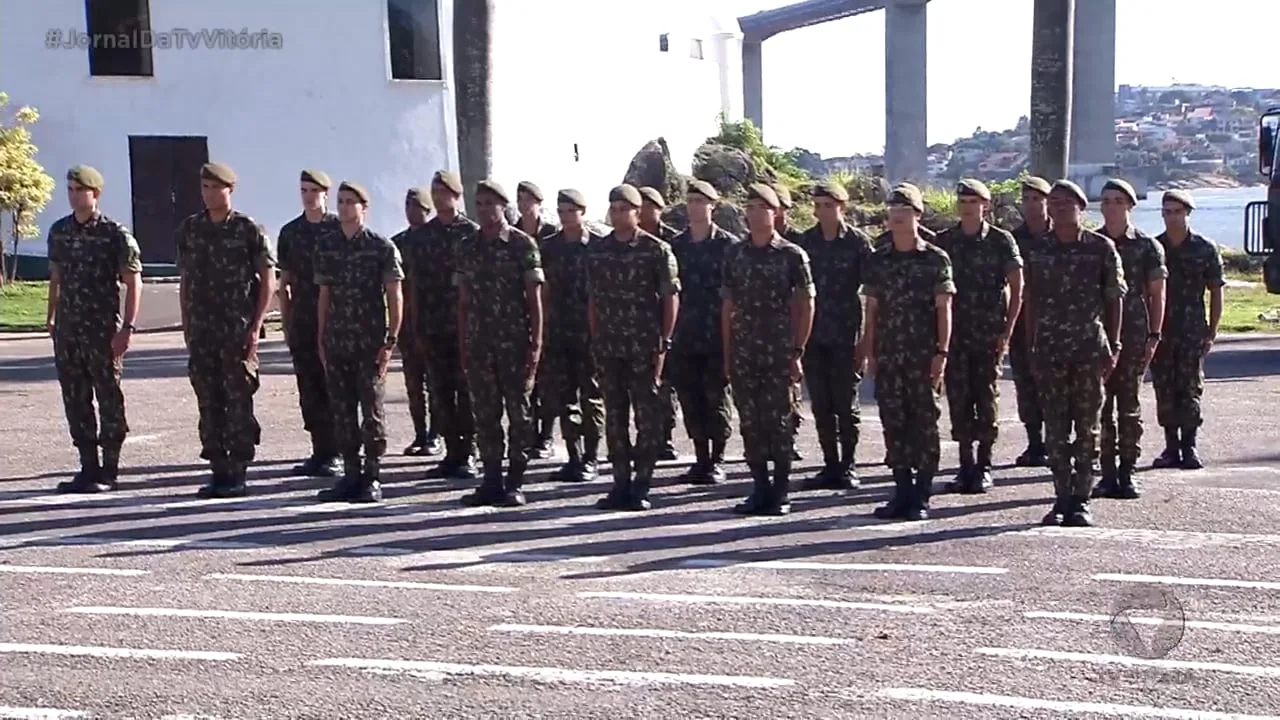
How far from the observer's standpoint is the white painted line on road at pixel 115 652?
699 cm

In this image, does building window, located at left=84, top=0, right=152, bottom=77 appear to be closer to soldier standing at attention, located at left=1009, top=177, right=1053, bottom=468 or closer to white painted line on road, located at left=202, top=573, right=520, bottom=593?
soldier standing at attention, located at left=1009, top=177, right=1053, bottom=468

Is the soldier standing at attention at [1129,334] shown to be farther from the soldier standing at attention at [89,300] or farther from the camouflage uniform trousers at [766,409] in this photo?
the soldier standing at attention at [89,300]

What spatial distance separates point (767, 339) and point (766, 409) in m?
0.40

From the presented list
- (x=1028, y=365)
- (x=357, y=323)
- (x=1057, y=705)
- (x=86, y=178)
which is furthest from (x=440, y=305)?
(x=1057, y=705)

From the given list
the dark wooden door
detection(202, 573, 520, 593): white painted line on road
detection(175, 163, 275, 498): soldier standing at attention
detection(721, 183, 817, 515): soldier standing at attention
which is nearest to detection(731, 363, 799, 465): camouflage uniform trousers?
detection(721, 183, 817, 515): soldier standing at attention

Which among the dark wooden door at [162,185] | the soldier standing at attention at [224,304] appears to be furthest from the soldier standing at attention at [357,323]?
the dark wooden door at [162,185]

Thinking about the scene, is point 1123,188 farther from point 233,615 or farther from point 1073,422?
point 233,615

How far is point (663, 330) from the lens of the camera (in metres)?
10.3

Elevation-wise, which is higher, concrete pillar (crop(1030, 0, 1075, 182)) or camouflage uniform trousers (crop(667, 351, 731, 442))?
concrete pillar (crop(1030, 0, 1075, 182))

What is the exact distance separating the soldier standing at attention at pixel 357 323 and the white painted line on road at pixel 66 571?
2.11 meters

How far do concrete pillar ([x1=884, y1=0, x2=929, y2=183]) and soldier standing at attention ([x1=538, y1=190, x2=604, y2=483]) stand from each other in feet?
111

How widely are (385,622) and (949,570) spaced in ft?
9.17

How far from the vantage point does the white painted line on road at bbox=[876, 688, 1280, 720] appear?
20.3 feet

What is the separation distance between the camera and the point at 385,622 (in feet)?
24.7
